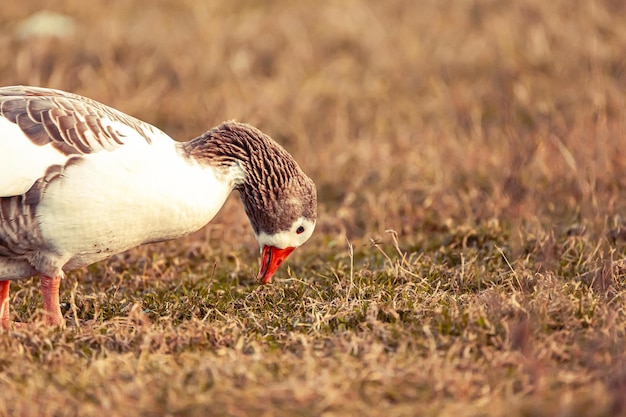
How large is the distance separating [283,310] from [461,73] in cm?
533

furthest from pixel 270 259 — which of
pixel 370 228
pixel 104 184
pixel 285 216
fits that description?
pixel 370 228

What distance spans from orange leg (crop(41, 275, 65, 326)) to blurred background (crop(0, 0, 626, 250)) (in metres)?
1.88

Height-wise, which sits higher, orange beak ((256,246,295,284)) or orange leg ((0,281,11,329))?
orange leg ((0,281,11,329))

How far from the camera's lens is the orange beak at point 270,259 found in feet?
15.6

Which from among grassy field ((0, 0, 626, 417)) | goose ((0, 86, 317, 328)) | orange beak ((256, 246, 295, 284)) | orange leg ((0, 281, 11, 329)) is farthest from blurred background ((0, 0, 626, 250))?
orange leg ((0, 281, 11, 329))

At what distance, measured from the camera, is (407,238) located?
19.7ft

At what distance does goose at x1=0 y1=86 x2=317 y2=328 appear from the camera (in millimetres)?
4027

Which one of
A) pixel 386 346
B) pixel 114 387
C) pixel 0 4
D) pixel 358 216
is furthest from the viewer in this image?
pixel 0 4

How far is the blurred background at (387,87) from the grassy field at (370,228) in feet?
0.09

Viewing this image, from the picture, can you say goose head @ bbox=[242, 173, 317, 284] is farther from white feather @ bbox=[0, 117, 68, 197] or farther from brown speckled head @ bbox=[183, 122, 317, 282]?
white feather @ bbox=[0, 117, 68, 197]

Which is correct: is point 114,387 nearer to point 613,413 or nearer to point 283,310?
point 283,310

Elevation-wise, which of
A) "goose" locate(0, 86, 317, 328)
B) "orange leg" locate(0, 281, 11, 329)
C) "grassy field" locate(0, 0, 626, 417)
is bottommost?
"grassy field" locate(0, 0, 626, 417)

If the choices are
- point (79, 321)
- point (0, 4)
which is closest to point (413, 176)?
point (79, 321)

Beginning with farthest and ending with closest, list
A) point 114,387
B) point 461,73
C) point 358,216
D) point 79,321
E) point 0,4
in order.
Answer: point 0,4 < point 461,73 < point 358,216 < point 79,321 < point 114,387
